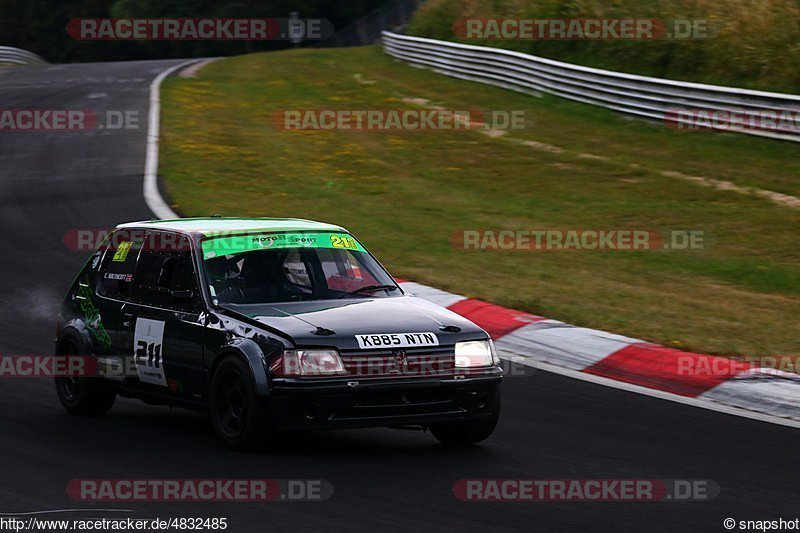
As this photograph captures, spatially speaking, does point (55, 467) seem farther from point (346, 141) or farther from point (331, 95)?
point (331, 95)

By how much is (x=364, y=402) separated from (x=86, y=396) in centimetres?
252

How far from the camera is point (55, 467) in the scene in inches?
279

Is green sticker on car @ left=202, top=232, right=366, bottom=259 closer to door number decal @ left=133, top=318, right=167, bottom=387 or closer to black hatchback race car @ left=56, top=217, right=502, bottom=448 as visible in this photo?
black hatchback race car @ left=56, top=217, right=502, bottom=448

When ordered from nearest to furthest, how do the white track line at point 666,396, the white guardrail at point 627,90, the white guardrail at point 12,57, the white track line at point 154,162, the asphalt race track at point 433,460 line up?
the asphalt race track at point 433,460 < the white track line at point 666,396 < the white track line at point 154,162 < the white guardrail at point 627,90 < the white guardrail at point 12,57

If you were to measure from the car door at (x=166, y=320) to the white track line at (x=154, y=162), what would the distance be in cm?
828

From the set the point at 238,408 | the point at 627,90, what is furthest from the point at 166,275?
the point at 627,90

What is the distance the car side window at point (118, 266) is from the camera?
8742 mm

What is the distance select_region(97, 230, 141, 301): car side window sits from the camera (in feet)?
28.7

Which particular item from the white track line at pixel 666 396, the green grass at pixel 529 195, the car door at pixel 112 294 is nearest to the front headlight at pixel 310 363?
the car door at pixel 112 294

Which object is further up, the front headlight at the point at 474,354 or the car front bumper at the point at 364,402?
the front headlight at the point at 474,354

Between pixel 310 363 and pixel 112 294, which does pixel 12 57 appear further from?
pixel 310 363

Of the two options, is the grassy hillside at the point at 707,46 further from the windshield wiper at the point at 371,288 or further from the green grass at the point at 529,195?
the windshield wiper at the point at 371,288

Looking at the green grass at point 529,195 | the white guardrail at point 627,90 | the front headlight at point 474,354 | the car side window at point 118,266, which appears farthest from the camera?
the white guardrail at point 627,90

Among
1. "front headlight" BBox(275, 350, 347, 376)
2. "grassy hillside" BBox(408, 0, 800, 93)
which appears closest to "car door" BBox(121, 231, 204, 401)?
"front headlight" BBox(275, 350, 347, 376)
